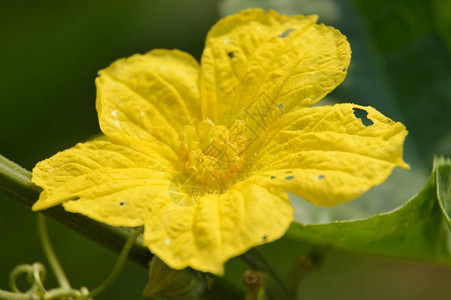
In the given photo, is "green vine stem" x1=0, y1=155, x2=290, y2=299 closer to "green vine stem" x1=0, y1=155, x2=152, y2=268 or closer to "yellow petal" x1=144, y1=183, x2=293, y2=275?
"green vine stem" x1=0, y1=155, x2=152, y2=268

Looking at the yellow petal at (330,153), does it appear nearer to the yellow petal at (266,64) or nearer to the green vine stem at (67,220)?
the yellow petal at (266,64)

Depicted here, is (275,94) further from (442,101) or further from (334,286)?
(334,286)

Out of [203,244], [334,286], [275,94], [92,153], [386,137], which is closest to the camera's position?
[203,244]

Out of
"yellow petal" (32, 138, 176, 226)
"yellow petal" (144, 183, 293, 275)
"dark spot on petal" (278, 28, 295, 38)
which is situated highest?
"dark spot on petal" (278, 28, 295, 38)

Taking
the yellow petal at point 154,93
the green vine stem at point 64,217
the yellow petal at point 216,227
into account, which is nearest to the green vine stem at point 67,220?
the green vine stem at point 64,217

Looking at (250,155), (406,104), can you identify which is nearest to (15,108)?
(250,155)

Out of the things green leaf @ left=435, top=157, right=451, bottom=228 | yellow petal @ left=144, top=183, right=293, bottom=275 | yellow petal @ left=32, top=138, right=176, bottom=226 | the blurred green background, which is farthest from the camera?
the blurred green background

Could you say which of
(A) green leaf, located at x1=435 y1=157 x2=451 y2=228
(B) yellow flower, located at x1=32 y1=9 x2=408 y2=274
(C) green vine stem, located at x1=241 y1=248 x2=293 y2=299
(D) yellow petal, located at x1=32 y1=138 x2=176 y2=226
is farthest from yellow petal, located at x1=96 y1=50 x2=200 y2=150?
(A) green leaf, located at x1=435 y1=157 x2=451 y2=228
